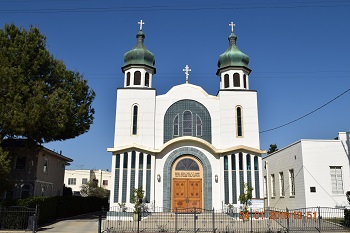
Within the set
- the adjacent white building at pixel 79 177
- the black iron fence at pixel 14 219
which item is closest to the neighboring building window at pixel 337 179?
the black iron fence at pixel 14 219

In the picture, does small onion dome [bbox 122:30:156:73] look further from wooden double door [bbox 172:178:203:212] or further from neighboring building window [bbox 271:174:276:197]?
neighboring building window [bbox 271:174:276:197]

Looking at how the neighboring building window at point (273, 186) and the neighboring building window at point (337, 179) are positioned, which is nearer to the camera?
the neighboring building window at point (337, 179)

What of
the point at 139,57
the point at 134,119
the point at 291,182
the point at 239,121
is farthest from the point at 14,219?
the point at 291,182

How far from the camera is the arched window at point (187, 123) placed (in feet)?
83.3

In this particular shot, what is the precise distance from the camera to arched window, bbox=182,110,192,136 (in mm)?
25400

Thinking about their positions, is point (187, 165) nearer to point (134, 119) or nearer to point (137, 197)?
point (137, 197)

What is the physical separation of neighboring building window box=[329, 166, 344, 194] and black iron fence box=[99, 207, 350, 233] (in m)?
1.55

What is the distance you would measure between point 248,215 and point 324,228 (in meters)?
4.61

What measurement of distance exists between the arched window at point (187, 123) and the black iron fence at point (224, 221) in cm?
561

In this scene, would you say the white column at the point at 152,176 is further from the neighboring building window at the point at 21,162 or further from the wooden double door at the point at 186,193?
the neighboring building window at the point at 21,162

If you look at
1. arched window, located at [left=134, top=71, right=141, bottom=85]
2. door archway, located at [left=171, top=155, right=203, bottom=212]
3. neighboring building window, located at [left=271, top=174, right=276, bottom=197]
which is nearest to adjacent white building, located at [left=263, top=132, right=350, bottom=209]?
neighboring building window, located at [left=271, top=174, right=276, bottom=197]

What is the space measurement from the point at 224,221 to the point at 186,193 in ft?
12.0

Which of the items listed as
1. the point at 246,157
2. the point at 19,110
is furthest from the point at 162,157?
the point at 19,110

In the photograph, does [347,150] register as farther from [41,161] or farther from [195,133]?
[41,161]
